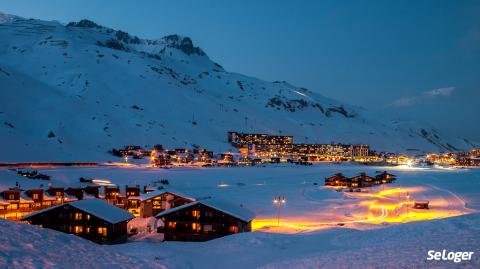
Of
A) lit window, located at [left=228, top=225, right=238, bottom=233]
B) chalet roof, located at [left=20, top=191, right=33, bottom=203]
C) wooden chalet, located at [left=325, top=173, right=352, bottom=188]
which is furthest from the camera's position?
wooden chalet, located at [left=325, top=173, right=352, bottom=188]

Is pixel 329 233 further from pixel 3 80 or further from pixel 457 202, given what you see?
pixel 3 80

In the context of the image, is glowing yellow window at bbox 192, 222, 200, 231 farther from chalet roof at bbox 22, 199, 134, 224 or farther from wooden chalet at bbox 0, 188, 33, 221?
wooden chalet at bbox 0, 188, 33, 221

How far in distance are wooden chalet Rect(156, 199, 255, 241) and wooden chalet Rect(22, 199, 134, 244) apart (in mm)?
3658

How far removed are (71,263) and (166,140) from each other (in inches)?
5029

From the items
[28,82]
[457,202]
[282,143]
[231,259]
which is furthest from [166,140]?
[231,259]

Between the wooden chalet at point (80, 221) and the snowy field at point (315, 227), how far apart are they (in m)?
2.04

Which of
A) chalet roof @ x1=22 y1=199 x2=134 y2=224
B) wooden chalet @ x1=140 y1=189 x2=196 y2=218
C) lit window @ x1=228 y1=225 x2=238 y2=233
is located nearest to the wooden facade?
wooden chalet @ x1=140 y1=189 x2=196 y2=218

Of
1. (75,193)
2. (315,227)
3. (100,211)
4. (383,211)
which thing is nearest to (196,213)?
(100,211)

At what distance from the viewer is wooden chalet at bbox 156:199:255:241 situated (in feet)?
112

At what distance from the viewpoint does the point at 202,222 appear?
34438mm

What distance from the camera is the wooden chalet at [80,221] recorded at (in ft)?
109

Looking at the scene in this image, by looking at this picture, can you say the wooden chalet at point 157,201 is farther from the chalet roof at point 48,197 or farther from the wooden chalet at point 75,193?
the wooden chalet at point 75,193

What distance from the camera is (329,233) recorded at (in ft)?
102

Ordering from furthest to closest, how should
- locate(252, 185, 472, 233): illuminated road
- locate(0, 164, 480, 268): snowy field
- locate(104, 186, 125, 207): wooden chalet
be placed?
locate(104, 186, 125, 207): wooden chalet → locate(252, 185, 472, 233): illuminated road → locate(0, 164, 480, 268): snowy field
